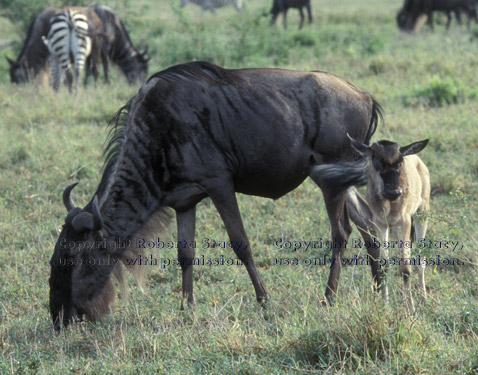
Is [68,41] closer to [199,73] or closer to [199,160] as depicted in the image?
[199,73]

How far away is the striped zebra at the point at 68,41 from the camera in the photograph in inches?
474

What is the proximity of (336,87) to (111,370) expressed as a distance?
8.74ft

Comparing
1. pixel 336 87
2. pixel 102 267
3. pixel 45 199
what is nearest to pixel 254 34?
pixel 45 199

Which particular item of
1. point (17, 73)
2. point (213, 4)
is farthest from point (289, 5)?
point (17, 73)

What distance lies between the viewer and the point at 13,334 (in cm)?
457

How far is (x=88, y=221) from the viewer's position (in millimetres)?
4461

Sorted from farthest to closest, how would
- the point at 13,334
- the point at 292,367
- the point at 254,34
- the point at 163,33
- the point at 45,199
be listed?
the point at 163,33
the point at 254,34
the point at 45,199
the point at 13,334
the point at 292,367

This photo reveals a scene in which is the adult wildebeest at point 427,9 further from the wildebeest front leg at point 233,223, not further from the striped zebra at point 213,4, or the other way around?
the wildebeest front leg at point 233,223

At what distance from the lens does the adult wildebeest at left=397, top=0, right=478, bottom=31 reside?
19.7 metres

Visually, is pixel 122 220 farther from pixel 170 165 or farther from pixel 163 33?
pixel 163 33

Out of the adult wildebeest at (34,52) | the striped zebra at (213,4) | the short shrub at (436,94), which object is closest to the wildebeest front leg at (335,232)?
the short shrub at (436,94)

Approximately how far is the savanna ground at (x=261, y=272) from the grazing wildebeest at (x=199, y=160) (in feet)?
1.13

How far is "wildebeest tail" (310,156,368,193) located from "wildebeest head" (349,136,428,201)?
144 mm

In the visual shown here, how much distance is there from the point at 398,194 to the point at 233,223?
1.18 metres
